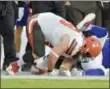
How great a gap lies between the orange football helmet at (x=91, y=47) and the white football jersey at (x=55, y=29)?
7cm

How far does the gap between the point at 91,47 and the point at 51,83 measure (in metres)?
0.94

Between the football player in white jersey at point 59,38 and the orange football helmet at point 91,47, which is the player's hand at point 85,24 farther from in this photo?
the orange football helmet at point 91,47

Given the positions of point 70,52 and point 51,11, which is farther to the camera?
point 51,11

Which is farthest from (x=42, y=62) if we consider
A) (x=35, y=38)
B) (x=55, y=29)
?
(x=55, y=29)

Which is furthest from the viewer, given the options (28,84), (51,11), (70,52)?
(51,11)

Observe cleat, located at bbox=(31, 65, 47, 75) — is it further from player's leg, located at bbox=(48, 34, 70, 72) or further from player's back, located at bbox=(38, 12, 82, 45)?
player's back, located at bbox=(38, 12, 82, 45)

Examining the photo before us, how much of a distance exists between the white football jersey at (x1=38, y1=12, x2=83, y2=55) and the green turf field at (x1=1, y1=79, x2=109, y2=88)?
71 centimetres

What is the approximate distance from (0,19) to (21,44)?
0.39m

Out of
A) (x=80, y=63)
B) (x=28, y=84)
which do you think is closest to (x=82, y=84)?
(x=28, y=84)

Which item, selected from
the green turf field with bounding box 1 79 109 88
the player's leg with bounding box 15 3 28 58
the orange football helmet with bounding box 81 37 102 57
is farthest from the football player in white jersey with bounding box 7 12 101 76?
the green turf field with bounding box 1 79 109 88

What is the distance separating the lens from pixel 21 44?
405 cm

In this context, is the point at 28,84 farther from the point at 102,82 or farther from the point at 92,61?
the point at 92,61

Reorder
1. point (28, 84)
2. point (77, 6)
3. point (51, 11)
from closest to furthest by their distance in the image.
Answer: point (28, 84)
point (51, 11)
point (77, 6)

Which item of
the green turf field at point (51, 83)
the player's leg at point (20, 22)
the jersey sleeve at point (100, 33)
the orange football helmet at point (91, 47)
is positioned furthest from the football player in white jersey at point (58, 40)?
the green turf field at point (51, 83)
